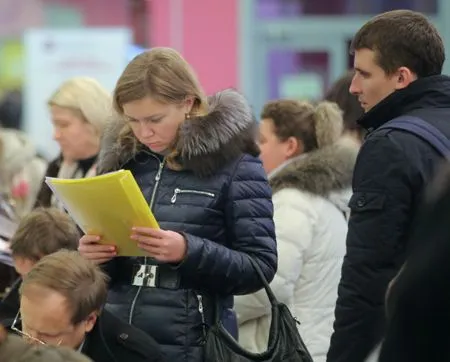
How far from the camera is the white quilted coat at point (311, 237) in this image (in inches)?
185

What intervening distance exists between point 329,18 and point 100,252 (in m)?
7.92

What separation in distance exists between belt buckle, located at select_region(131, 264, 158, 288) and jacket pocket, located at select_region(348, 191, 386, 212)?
67 cm

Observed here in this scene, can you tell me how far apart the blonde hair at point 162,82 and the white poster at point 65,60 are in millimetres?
6193

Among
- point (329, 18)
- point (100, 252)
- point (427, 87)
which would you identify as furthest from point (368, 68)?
point (329, 18)

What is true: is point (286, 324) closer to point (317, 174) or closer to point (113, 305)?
point (113, 305)

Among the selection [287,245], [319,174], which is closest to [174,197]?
[287,245]

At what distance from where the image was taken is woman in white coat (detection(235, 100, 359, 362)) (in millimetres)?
4652

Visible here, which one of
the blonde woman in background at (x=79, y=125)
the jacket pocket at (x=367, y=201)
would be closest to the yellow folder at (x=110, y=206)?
the jacket pocket at (x=367, y=201)

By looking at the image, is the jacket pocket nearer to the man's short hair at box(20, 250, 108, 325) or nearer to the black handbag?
the black handbag

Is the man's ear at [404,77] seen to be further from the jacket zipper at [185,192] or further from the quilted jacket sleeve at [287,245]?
the quilted jacket sleeve at [287,245]

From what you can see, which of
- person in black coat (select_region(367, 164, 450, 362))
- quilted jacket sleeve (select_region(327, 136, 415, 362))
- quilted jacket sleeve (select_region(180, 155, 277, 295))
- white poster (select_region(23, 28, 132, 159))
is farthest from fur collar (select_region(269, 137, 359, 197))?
white poster (select_region(23, 28, 132, 159))

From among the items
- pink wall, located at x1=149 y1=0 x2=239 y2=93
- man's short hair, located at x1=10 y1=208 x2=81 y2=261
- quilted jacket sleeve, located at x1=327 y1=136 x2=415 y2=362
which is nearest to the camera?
quilted jacket sleeve, located at x1=327 y1=136 x2=415 y2=362

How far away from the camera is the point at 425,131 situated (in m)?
3.56

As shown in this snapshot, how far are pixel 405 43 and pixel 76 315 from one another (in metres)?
1.26
